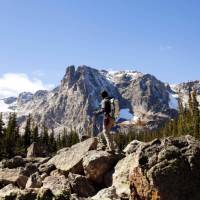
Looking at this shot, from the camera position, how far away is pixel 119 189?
1861 cm

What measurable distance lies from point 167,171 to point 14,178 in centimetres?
1392

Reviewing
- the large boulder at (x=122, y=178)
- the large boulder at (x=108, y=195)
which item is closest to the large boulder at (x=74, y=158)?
the large boulder at (x=122, y=178)

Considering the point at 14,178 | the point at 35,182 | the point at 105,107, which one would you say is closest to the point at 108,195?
the point at 35,182

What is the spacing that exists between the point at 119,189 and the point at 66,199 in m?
4.68

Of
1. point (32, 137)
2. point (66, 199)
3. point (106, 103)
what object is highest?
point (32, 137)

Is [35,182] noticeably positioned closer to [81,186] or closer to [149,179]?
[81,186]

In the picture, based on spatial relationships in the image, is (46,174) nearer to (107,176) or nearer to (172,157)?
(107,176)

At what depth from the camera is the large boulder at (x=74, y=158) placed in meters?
23.8

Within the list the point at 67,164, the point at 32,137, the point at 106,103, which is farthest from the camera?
the point at 32,137

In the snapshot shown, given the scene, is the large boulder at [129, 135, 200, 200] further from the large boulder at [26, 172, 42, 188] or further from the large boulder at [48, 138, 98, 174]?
the large boulder at [48, 138, 98, 174]

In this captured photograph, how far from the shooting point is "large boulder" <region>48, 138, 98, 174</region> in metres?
23.8

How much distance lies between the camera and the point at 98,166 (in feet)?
71.6

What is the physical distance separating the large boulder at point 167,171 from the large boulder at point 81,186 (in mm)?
4621

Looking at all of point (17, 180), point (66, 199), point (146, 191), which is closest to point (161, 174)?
point (146, 191)
